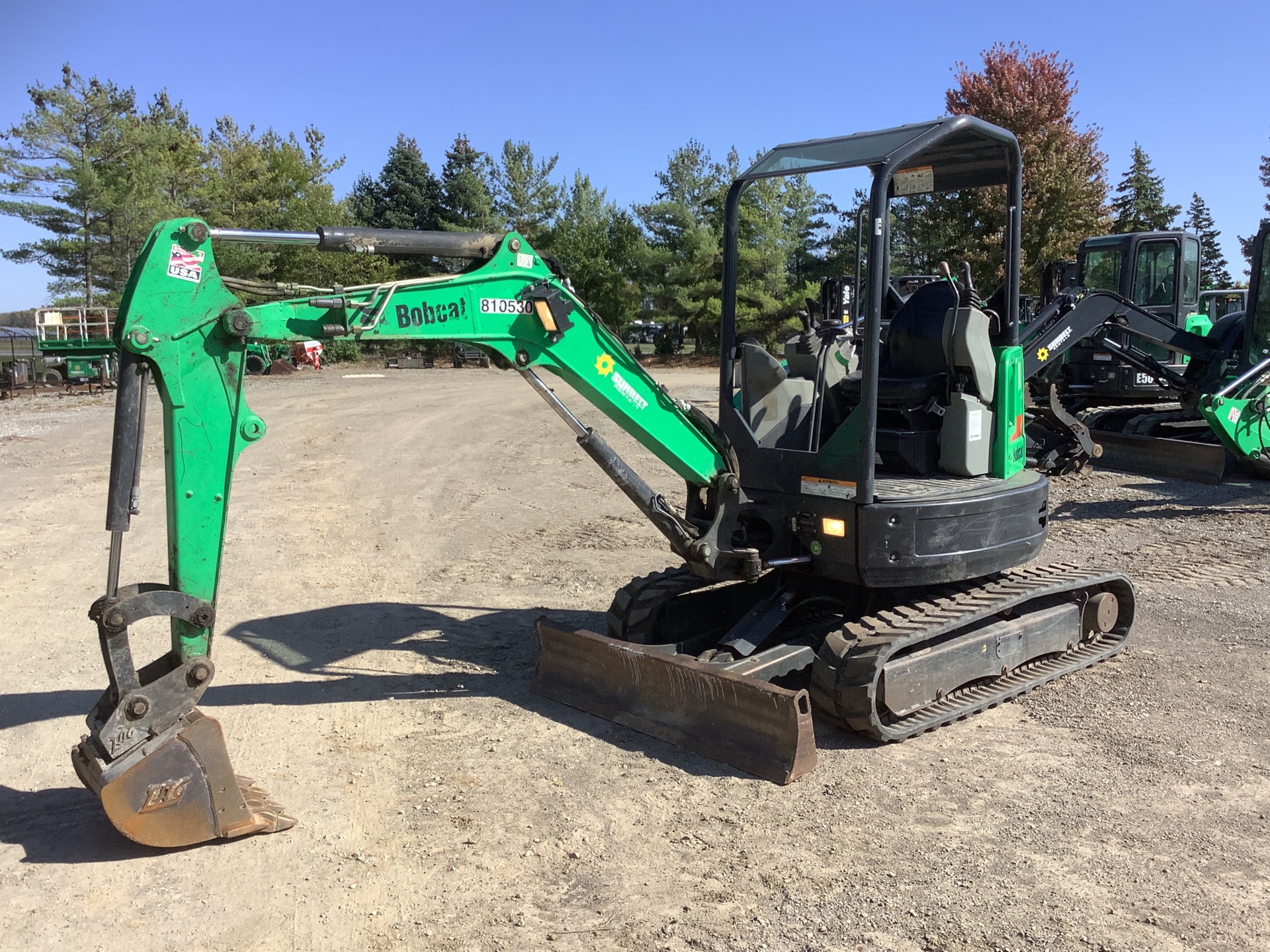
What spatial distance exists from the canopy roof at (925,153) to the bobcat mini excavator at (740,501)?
22 mm

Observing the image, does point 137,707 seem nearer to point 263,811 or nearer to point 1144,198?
point 263,811

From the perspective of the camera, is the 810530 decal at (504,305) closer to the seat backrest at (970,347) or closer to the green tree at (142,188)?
the seat backrest at (970,347)

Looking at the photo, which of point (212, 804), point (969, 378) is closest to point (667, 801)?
point (212, 804)

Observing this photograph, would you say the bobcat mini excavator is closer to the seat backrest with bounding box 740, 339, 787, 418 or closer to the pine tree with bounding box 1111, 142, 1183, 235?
the seat backrest with bounding box 740, 339, 787, 418

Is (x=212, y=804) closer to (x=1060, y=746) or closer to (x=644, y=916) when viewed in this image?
(x=644, y=916)

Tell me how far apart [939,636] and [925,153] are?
2615 mm

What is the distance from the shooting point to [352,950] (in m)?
3.54

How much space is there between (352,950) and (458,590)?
4717 mm

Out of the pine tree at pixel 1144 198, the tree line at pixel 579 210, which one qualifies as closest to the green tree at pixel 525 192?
the tree line at pixel 579 210

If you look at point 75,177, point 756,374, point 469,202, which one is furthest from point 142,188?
point 756,374

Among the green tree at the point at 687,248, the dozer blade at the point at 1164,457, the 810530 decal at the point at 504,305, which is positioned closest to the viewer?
the 810530 decal at the point at 504,305

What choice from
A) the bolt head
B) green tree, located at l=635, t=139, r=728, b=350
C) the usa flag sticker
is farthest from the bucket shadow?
green tree, located at l=635, t=139, r=728, b=350

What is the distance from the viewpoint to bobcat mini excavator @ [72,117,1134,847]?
414 cm

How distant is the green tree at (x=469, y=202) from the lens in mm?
46031
